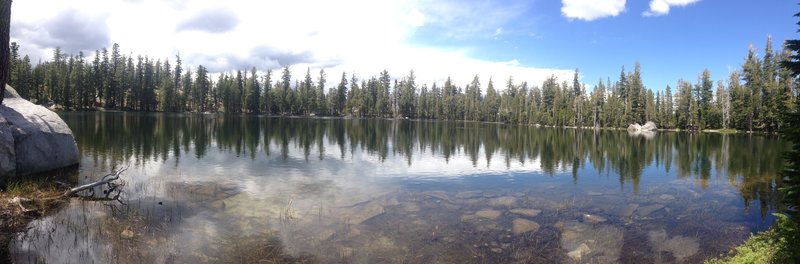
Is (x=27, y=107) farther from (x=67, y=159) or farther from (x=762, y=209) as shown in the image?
(x=762, y=209)

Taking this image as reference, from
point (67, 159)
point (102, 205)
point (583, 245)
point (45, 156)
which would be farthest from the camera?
point (67, 159)

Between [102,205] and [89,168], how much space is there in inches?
389

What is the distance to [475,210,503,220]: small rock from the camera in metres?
17.0

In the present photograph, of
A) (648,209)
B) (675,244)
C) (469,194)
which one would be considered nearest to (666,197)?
(648,209)

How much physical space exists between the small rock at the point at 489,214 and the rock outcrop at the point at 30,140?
19.6 metres

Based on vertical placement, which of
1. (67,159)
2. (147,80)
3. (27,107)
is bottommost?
(67,159)

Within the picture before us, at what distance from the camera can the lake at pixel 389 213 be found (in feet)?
39.9

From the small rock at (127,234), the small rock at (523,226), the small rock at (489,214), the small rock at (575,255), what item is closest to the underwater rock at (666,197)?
the small rock at (523,226)

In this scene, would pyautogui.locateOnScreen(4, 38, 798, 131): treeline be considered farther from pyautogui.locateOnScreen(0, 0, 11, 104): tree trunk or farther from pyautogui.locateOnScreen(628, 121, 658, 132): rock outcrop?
pyautogui.locateOnScreen(0, 0, 11, 104): tree trunk

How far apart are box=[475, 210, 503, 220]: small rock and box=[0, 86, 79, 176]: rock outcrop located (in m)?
19.6

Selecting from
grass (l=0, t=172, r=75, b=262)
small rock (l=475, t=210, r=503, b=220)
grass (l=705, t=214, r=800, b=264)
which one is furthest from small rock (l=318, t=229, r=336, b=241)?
grass (l=705, t=214, r=800, b=264)

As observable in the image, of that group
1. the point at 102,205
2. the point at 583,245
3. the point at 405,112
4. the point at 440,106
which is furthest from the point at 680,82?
the point at 102,205

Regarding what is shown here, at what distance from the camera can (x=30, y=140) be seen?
1934 cm

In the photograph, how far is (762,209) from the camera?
1961cm
